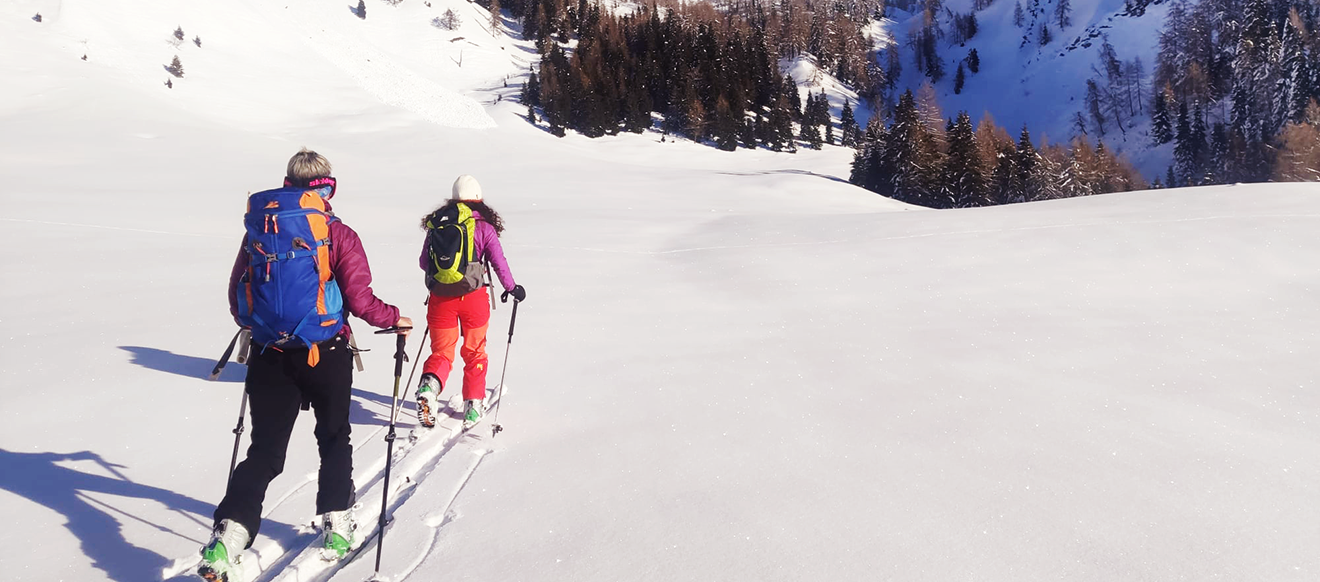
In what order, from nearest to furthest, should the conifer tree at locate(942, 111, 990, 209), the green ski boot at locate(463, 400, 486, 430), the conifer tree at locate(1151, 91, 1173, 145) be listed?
1. the green ski boot at locate(463, 400, 486, 430)
2. the conifer tree at locate(942, 111, 990, 209)
3. the conifer tree at locate(1151, 91, 1173, 145)

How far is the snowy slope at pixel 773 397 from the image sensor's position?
3400 mm

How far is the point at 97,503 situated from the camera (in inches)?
153

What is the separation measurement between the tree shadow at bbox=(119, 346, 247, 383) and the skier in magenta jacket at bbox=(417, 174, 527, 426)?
2135mm

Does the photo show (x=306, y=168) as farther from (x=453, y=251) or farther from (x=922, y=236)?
(x=922, y=236)

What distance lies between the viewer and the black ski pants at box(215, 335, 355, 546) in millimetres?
3188

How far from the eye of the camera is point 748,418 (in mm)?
5184

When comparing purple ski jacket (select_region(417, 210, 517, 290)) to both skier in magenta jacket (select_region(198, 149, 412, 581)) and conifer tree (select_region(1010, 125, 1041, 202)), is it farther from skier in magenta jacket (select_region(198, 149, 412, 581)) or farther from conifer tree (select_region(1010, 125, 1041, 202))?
conifer tree (select_region(1010, 125, 1041, 202))

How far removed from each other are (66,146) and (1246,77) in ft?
321

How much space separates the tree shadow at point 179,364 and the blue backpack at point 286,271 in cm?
349

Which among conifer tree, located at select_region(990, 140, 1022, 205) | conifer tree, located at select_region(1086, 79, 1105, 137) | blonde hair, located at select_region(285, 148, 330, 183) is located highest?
conifer tree, located at select_region(1086, 79, 1105, 137)

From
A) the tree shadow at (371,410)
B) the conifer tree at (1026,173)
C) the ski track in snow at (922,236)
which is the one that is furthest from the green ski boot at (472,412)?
the conifer tree at (1026,173)

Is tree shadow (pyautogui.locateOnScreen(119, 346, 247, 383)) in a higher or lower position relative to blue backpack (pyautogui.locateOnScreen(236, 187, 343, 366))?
lower

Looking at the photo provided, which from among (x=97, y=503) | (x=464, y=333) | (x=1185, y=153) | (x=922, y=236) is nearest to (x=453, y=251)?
(x=464, y=333)

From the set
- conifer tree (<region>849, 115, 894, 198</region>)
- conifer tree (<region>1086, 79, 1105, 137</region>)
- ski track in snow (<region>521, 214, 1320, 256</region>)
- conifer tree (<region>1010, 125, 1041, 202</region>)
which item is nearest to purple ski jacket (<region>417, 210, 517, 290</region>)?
ski track in snow (<region>521, 214, 1320, 256</region>)
